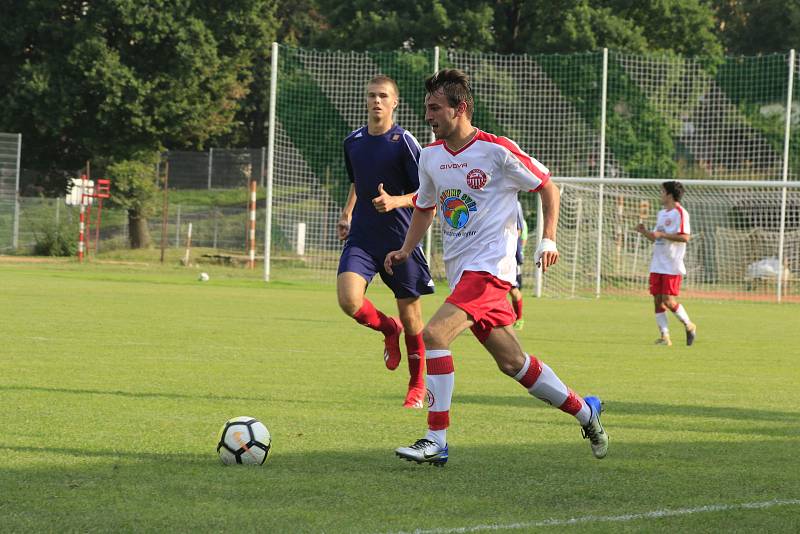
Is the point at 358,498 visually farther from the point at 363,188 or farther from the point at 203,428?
the point at 363,188

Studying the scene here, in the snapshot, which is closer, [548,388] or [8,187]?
[548,388]

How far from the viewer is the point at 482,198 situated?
21.8 feet

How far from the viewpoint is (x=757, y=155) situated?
2919cm

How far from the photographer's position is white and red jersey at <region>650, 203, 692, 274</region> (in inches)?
630

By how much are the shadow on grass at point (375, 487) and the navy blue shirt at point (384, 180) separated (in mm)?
2390

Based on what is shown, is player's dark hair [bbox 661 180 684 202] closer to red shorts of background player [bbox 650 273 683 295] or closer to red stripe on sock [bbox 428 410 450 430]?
red shorts of background player [bbox 650 273 683 295]

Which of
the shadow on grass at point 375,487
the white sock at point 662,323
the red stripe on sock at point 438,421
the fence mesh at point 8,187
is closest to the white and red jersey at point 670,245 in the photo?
the white sock at point 662,323

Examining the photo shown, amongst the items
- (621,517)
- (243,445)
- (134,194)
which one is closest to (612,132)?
(134,194)

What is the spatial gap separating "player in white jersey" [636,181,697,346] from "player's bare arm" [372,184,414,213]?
7.85 meters

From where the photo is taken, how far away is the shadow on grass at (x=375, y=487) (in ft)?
15.8

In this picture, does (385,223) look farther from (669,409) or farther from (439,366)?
(439,366)

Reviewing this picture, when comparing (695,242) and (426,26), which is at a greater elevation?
(426,26)

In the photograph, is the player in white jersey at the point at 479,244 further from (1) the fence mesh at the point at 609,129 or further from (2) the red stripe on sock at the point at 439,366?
(1) the fence mesh at the point at 609,129

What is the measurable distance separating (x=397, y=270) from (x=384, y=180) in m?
0.67
